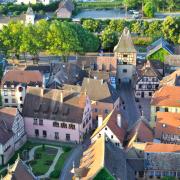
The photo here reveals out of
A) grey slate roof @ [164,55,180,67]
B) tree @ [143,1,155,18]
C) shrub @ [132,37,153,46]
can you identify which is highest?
tree @ [143,1,155,18]

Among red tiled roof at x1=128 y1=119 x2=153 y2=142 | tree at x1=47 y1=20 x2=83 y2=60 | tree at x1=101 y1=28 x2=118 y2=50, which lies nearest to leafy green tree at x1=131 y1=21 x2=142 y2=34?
tree at x1=101 y1=28 x2=118 y2=50

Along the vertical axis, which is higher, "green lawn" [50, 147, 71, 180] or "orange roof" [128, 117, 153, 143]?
"orange roof" [128, 117, 153, 143]

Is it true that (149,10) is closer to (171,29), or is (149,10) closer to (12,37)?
(171,29)

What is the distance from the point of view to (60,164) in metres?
78.8

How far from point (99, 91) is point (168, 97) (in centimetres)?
1341

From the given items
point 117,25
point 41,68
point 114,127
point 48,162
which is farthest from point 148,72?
point 117,25

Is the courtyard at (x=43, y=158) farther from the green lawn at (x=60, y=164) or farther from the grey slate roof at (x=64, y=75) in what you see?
the grey slate roof at (x=64, y=75)

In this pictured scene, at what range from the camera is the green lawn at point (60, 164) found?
2950 inches

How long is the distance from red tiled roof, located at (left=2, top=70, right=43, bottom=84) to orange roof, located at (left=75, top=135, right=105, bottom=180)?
100 feet

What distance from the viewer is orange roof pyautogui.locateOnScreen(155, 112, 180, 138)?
3072 inches

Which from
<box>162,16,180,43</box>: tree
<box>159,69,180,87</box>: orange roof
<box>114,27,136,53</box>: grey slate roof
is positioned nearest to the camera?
<box>159,69,180,87</box>: orange roof

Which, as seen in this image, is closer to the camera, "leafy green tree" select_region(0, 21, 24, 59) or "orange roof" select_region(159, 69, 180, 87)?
"orange roof" select_region(159, 69, 180, 87)

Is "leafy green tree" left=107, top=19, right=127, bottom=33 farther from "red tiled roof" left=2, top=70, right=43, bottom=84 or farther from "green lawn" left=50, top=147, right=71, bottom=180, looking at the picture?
"green lawn" left=50, top=147, right=71, bottom=180

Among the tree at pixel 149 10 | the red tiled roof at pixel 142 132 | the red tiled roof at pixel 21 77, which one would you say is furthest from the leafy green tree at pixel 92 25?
the red tiled roof at pixel 142 132
